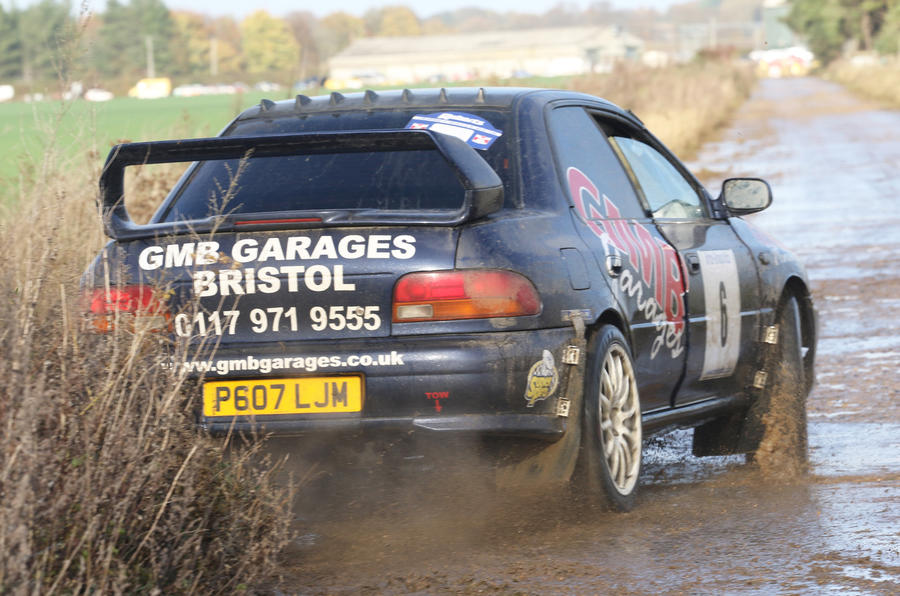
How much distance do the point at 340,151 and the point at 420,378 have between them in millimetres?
825

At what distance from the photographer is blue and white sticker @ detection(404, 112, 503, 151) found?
5.69 meters

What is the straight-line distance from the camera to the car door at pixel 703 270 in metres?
6.48

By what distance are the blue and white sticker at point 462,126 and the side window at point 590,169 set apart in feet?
0.84

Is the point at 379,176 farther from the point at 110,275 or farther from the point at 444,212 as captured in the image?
the point at 110,275

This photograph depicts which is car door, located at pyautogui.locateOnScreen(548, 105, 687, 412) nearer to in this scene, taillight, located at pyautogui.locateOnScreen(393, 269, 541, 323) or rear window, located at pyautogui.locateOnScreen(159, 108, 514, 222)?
rear window, located at pyautogui.locateOnScreen(159, 108, 514, 222)

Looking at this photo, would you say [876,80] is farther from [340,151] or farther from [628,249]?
[340,151]

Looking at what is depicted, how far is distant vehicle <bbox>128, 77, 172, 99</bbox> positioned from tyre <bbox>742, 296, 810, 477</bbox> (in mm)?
67959

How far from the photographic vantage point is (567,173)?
224 inches

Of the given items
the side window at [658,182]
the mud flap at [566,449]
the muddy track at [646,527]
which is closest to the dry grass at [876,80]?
the side window at [658,182]

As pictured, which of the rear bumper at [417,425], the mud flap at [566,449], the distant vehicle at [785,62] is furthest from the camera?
the distant vehicle at [785,62]

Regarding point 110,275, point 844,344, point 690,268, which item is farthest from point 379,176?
point 844,344

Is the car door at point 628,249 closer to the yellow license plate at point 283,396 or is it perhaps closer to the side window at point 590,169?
the side window at point 590,169

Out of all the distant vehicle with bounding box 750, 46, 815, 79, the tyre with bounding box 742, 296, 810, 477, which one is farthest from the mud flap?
the distant vehicle with bounding box 750, 46, 815, 79

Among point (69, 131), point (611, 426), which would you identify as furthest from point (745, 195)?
point (69, 131)
